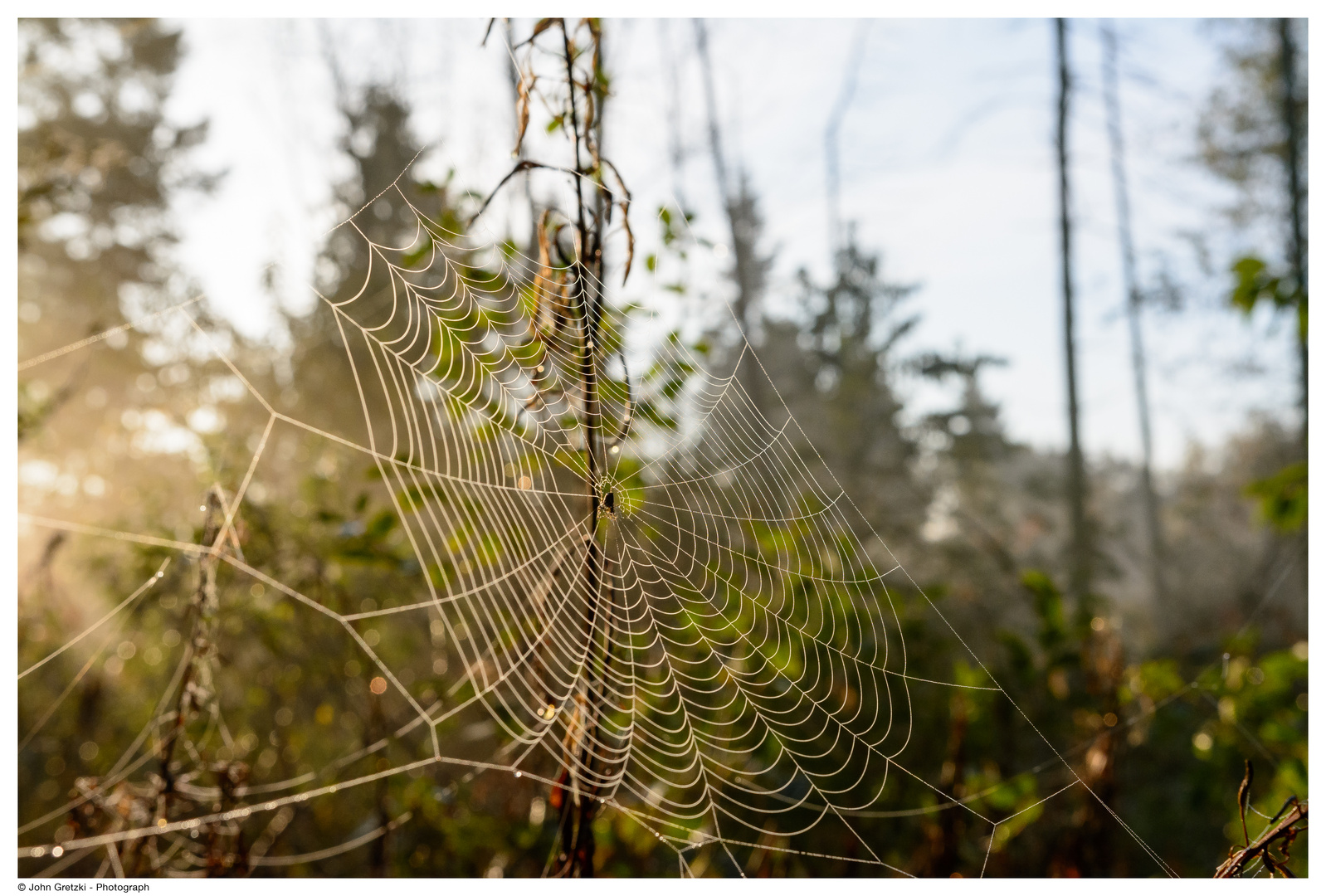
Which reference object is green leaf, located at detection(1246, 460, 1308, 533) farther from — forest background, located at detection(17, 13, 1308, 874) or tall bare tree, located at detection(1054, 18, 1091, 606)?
tall bare tree, located at detection(1054, 18, 1091, 606)

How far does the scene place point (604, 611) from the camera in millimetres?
1562

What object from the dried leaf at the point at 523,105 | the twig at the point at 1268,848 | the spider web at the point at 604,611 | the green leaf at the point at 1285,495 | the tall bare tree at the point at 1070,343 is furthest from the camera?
the tall bare tree at the point at 1070,343

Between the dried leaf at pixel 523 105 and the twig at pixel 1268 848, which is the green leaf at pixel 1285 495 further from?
the dried leaf at pixel 523 105

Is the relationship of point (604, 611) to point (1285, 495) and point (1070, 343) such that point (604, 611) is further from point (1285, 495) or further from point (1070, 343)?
point (1070, 343)

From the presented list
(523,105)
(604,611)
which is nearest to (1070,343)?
(604,611)

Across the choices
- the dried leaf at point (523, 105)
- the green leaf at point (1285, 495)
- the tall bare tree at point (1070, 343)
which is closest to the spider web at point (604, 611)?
the dried leaf at point (523, 105)

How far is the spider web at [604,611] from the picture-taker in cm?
134

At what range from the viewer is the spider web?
4.41 feet

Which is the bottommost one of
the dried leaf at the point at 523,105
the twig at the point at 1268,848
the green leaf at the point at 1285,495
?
the twig at the point at 1268,848

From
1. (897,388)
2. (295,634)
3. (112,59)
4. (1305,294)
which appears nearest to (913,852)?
(1305,294)

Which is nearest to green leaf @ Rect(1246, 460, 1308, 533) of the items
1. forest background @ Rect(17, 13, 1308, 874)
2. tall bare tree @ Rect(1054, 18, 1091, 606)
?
forest background @ Rect(17, 13, 1308, 874)

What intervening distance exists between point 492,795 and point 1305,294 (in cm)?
433

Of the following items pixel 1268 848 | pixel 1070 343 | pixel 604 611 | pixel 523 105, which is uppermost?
pixel 1070 343

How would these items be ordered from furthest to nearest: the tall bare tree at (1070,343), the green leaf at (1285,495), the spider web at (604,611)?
the tall bare tree at (1070,343), the green leaf at (1285,495), the spider web at (604,611)
